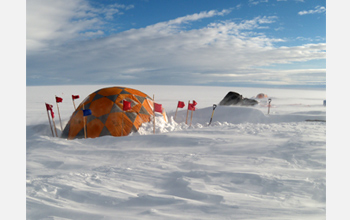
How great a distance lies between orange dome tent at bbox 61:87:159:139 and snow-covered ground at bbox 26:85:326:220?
50.7 inches

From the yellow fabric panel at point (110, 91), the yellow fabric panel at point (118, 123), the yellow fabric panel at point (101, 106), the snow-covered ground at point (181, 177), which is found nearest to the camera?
the snow-covered ground at point (181, 177)

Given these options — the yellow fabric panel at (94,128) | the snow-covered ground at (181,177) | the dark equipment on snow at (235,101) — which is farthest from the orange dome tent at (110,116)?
the dark equipment on snow at (235,101)

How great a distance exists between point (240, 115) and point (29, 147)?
27.1 feet

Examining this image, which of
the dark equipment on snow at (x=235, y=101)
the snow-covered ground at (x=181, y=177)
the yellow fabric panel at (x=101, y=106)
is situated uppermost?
the dark equipment on snow at (x=235, y=101)

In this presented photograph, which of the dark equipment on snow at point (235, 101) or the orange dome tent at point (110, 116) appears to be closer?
the orange dome tent at point (110, 116)

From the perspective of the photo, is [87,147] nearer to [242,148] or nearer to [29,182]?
[29,182]

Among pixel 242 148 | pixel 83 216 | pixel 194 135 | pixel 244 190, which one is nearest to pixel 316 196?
pixel 244 190

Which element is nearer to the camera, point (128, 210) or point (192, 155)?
point (128, 210)

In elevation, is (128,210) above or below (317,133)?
below

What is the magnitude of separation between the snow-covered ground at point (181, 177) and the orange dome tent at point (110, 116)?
1.29 m

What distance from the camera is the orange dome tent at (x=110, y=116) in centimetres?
769

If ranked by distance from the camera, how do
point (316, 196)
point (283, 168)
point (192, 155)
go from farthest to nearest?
point (192, 155)
point (283, 168)
point (316, 196)

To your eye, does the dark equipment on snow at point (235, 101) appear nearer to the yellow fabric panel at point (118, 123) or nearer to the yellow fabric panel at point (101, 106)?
the yellow fabric panel at point (118, 123)

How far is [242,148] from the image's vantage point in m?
5.10
